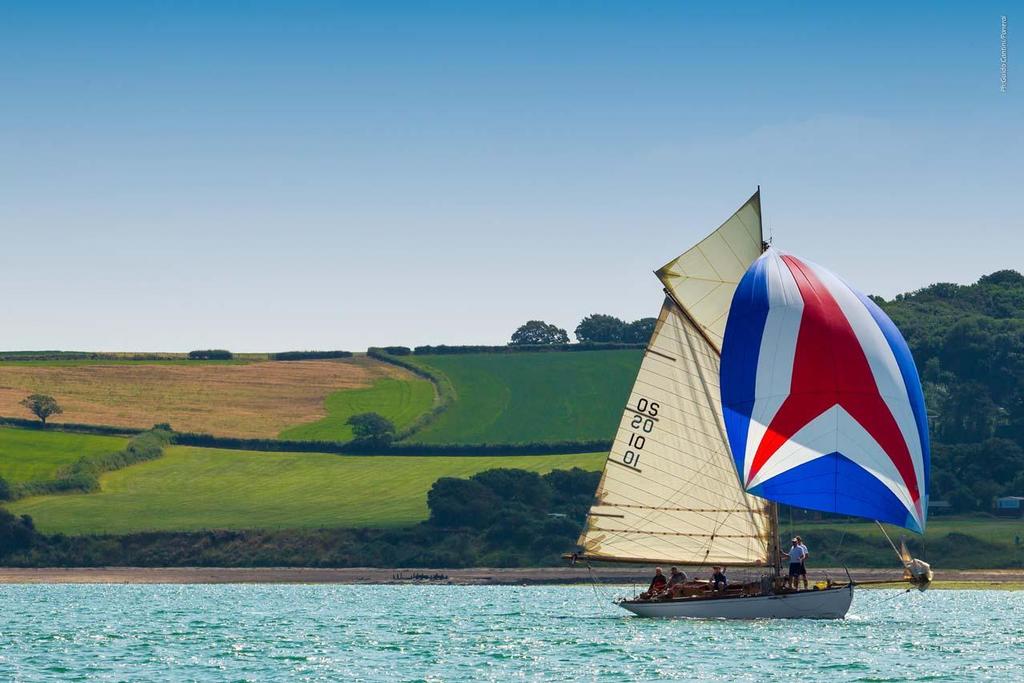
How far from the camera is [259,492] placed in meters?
144

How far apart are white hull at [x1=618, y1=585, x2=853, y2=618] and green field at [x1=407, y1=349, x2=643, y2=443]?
9843 cm

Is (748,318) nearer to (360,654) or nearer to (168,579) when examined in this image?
(360,654)

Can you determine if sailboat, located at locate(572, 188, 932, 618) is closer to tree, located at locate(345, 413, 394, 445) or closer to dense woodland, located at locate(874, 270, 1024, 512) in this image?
dense woodland, located at locate(874, 270, 1024, 512)

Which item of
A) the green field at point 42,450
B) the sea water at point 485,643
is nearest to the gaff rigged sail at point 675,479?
the sea water at point 485,643

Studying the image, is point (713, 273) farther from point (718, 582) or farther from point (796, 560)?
point (718, 582)

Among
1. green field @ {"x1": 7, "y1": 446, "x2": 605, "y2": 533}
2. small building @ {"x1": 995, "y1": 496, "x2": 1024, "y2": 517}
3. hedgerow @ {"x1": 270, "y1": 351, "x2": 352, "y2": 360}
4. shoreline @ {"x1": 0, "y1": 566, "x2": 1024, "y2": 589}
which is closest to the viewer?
shoreline @ {"x1": 0, "y1": 566, "x2": 1024, "y2": 589}

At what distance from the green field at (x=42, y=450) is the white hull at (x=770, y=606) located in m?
95.8

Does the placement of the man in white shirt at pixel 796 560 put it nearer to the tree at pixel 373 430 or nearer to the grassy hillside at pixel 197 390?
the tree at pixel 373 430

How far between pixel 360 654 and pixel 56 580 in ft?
231

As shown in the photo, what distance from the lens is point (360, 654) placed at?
169ft

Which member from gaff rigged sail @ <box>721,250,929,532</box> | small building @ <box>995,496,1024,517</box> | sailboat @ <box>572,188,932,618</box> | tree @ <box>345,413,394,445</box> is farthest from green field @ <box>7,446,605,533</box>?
gaff rigged sail @ <box>721,250,929,532</box>

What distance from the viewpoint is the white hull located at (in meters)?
58.8

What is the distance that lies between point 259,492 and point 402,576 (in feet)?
104

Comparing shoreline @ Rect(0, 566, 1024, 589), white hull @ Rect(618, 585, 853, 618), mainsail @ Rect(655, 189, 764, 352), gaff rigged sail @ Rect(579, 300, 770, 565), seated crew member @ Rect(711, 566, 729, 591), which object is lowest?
shoreline @ Rect(0, 566, 1024, 589)
